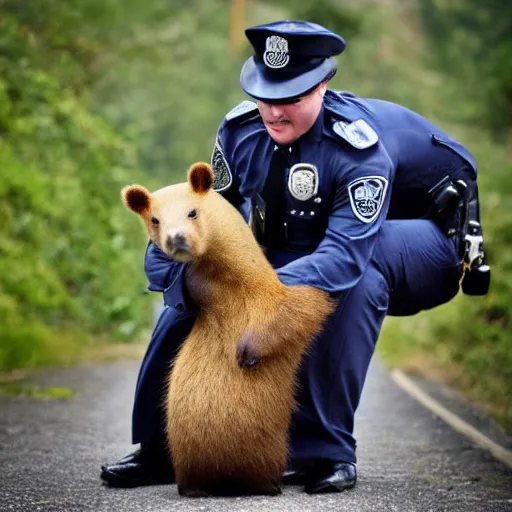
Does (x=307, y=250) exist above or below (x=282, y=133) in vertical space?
below

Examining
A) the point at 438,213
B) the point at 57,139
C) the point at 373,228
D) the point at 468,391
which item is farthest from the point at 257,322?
the point at 57,139

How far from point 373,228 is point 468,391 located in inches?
176

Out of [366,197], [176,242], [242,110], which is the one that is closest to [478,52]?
[242,110]

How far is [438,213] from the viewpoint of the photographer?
5.18m

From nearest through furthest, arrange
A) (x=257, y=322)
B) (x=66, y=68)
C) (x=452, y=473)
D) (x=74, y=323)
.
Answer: (x=257, y=322) → (x=452, y=473) → (x=74, y=323) → (x=66, y=68)

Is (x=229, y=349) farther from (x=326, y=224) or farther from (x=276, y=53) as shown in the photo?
(x=276, y=53)

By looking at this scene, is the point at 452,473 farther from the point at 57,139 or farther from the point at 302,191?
the point at 57,139

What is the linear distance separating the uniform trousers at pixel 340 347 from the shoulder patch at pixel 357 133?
50 cm

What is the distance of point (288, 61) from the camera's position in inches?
180

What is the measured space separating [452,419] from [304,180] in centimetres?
308

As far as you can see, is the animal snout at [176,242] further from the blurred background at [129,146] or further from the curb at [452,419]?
the blurred background at [129,146]

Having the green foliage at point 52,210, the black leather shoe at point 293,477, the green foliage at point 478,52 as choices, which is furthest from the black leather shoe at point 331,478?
the green foliage at point 478,52

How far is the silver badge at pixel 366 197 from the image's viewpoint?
14.8 feet

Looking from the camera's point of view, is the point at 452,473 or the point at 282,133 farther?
the point at 452,473
